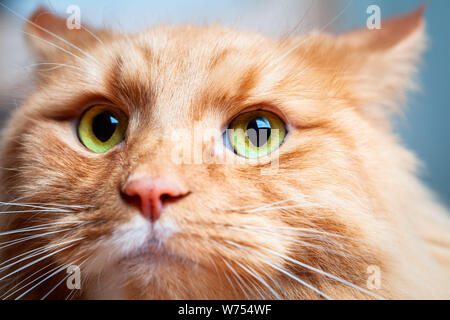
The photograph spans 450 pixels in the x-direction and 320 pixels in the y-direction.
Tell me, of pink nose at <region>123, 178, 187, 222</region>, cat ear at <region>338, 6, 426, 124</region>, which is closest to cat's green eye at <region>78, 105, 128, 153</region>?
pink nose at <region>123, 178, 187, 222</region>

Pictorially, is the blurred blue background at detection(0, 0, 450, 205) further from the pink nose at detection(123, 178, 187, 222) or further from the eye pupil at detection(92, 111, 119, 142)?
the pink nose at detection(123, 178, 187, 222)

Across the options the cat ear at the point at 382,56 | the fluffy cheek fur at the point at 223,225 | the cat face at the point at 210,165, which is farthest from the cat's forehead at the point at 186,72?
the cat ear at the point at 382,56

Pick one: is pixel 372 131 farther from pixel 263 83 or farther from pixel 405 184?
pixel 263 83

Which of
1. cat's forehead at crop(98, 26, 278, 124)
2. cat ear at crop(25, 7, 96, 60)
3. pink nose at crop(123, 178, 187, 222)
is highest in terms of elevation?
cat ear at crop(25, 7, 96, 60)

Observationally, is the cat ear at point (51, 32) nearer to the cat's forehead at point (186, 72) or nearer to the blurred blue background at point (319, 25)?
the blurred blue background at point (319, 25)

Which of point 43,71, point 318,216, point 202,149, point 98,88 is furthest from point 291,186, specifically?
point 43,71

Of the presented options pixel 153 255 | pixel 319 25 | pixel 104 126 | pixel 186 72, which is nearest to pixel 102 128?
pixel 104 126
